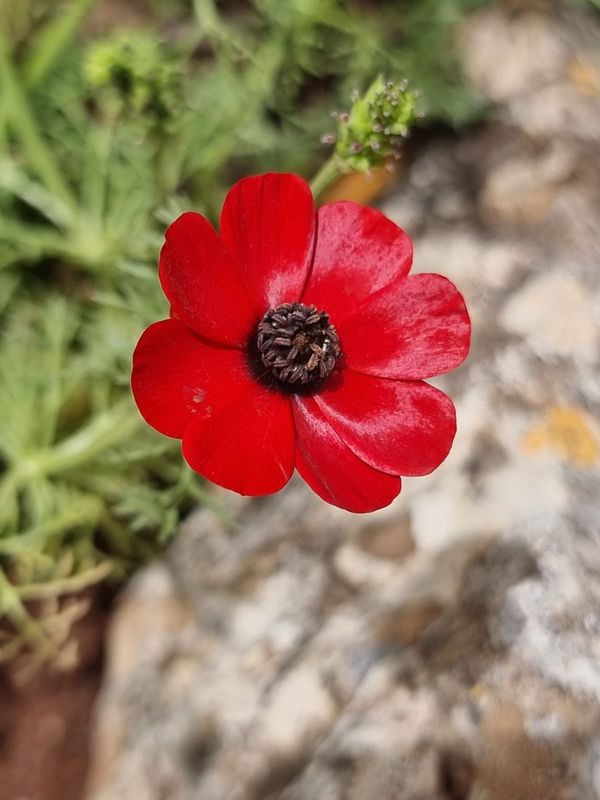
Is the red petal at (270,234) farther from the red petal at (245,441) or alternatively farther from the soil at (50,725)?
the soil at (50,725)

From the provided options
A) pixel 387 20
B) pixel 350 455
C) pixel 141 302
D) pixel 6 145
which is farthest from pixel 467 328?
pixel 387 20

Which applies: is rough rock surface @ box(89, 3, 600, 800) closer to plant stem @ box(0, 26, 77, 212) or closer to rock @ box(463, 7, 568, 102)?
rock @ box(463, 7, 568, 102)

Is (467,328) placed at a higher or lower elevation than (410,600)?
higher

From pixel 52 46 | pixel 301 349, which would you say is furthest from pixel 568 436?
pixel 52 46

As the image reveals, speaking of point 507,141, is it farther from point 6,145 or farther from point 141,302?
point 6,145

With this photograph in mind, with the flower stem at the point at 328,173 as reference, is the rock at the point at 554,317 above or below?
below

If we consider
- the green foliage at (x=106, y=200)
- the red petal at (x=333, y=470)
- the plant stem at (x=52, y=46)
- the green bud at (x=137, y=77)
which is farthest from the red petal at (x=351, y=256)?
the plant stem at (x=52, y=46)

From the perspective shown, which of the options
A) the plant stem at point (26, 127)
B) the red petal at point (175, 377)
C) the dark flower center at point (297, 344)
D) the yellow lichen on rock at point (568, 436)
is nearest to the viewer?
the red petal at point (175, 377)

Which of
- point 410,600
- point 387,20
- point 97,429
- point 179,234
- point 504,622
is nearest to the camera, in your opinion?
point 179,234
